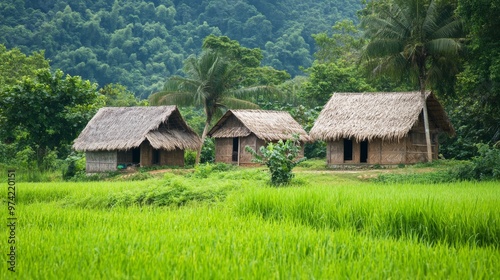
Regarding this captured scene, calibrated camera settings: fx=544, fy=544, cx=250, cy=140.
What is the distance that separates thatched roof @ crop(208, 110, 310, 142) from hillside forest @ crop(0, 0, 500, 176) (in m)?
1.18

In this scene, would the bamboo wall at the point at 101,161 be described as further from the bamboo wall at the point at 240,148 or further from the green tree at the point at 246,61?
the green tree at the point at 246,61

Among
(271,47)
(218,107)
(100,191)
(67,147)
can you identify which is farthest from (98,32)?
(100,191)

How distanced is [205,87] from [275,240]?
62.2 ft

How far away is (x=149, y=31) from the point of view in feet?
185

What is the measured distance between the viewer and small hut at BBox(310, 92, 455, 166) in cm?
1952

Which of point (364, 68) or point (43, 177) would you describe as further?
point (364, 68)

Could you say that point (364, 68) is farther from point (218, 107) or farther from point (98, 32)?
point (98, 32)

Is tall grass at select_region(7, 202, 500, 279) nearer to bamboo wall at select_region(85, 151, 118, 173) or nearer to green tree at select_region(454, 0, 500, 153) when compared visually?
green tree at select_region(454, 0, 500, 153)

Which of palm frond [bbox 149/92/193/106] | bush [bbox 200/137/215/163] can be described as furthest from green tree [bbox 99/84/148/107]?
palm frond [bbox 149/92/193/106]

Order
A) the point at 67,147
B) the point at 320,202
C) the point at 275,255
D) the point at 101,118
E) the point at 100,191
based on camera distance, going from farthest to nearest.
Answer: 1. the point at 67,147
2. the point at 101,118
3. the point at 100,191
4. the point at 320,202
5. the point at 275,255

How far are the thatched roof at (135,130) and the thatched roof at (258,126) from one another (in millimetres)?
1461

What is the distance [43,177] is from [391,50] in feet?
43.0

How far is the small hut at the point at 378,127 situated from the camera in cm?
1952

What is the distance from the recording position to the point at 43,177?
19.2 meters
